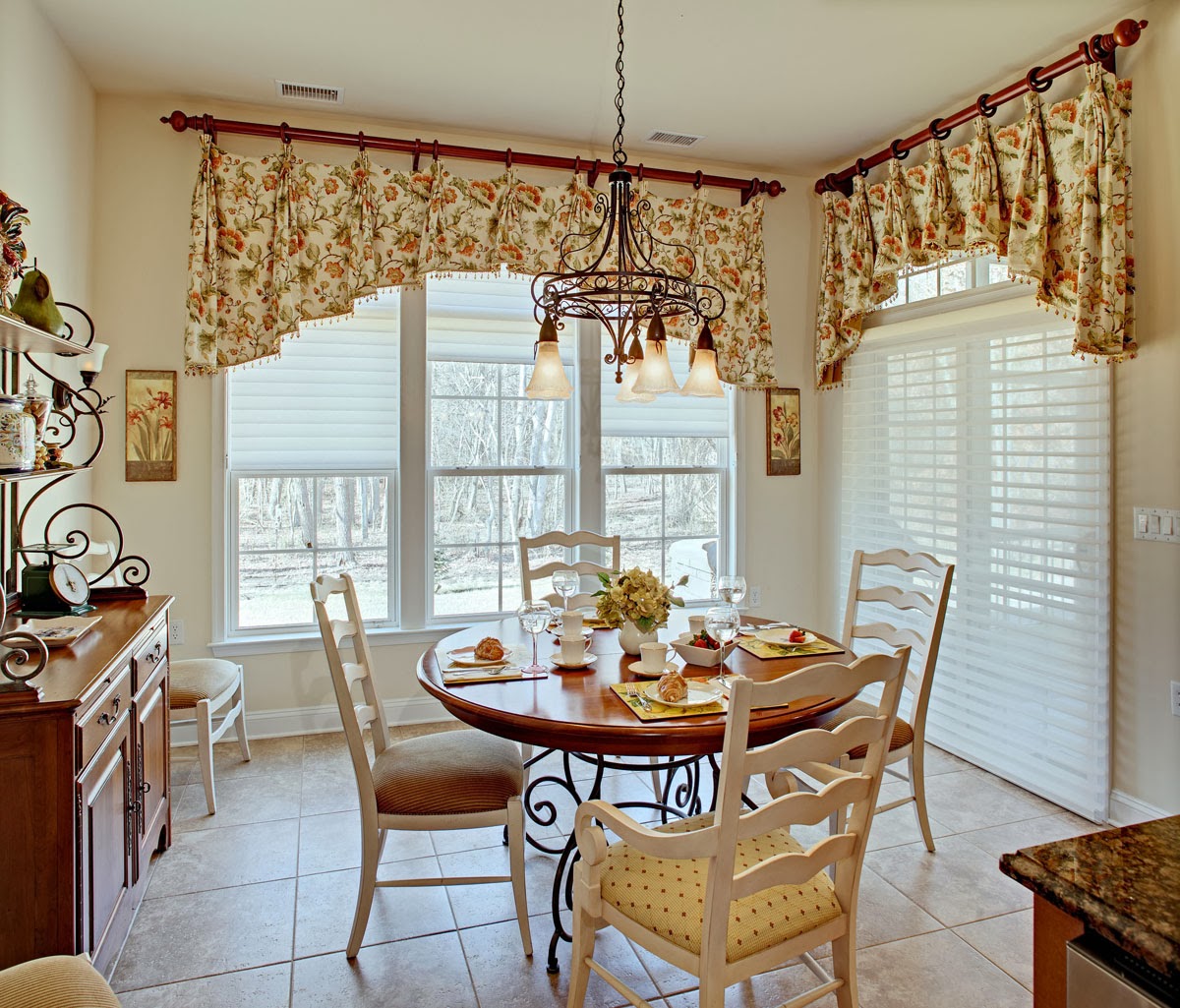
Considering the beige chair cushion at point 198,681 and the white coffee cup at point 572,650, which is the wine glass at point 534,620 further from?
the beige chair cushion at point 198,681

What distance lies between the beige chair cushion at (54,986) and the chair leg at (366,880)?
2.63 ft

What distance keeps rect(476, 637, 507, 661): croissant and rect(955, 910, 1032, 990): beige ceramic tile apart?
1.57 meters

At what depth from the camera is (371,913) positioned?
2.40 m

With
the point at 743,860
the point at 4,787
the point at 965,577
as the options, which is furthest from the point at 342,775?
the point at 965,577

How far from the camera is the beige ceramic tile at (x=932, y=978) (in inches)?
78.7

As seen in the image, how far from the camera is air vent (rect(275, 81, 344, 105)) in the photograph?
3.46 m

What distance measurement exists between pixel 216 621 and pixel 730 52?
3.39 meters

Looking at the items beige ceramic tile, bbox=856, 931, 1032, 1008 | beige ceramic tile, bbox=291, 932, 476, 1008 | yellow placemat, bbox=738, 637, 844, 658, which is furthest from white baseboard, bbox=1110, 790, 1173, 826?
beige ceramic tile, bbox=291, 932, 476, 1008

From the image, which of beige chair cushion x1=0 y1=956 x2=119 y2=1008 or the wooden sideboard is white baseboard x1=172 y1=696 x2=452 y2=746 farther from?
beige chair cushion x1=0 y1=956 x2=119 y2=1008

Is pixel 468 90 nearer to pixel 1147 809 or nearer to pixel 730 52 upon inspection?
pixel 730 52

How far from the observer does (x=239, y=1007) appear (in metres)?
1.97

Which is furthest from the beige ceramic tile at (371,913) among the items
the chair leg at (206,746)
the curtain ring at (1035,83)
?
the curtain ring at (1035,83)

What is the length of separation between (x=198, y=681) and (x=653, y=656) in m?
1.93

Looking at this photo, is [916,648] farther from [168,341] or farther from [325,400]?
[168,341]
